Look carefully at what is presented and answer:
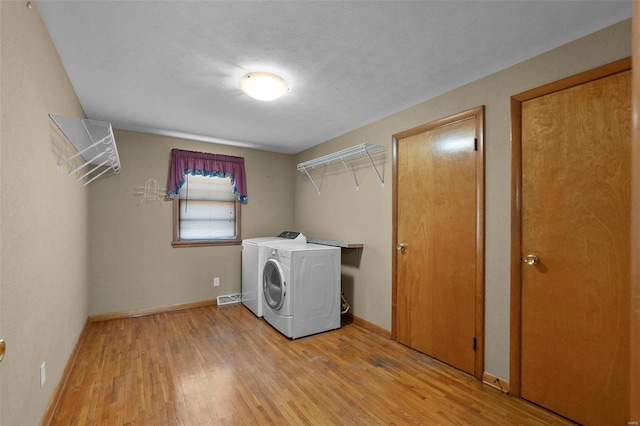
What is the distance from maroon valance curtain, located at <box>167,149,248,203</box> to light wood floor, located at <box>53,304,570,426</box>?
6.06ft

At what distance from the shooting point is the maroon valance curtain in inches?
153

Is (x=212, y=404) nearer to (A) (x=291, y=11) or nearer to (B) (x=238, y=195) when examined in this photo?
(A) (x=291, y=11)

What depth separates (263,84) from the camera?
2.30 m

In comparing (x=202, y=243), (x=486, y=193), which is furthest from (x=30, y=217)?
(x=486, y=193)

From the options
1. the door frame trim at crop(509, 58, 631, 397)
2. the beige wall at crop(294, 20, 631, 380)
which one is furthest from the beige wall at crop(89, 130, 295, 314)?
the door frame trim at crop(509, 58, 631, 397)

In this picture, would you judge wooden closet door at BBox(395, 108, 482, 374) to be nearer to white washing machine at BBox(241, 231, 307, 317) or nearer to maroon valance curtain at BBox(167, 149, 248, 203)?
white washing machine at BBox(241, 231, 307, 317)

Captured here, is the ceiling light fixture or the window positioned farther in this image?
the window

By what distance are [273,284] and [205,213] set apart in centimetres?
156

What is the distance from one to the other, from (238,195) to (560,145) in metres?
3.66

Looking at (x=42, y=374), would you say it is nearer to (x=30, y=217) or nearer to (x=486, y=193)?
(x=30, y=217)

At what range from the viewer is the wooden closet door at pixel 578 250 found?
169 cm

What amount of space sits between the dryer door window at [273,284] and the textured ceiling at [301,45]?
1683 millimetres

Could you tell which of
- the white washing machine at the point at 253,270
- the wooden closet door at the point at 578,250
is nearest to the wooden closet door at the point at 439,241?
the wooden closet door at the point at 578,250

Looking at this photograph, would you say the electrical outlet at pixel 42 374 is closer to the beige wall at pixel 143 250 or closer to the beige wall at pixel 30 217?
the beige wall at pixel 30 217
